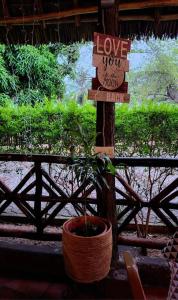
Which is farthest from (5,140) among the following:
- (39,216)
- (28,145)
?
(39,216)

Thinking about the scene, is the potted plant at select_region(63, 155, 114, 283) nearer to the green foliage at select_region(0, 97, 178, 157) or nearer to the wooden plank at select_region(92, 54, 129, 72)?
the wooden plank at select_region(92, 54, 129, 72)

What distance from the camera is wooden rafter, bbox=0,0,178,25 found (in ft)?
6.79

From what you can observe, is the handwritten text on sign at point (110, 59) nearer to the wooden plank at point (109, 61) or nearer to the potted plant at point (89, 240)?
the wooden plank at point (109, 61)

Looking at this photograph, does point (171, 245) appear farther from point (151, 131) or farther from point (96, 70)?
point (151, 131)

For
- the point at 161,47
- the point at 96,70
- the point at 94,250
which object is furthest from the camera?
the point at 161,47

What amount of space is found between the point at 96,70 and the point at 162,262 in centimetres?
136

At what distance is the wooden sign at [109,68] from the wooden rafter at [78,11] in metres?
0.42

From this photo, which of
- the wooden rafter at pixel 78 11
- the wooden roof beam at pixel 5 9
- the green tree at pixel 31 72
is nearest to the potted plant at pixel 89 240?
the wooden rafter at pixel 78 11

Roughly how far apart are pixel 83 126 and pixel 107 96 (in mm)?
2276

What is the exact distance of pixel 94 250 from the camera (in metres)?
1.66

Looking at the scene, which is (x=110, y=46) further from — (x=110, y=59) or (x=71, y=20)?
(x=71, y=20)

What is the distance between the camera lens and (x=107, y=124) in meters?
1.95

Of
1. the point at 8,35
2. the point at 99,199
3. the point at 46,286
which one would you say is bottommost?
the point at 46,286

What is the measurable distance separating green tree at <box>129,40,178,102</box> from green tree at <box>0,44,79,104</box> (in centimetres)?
251
